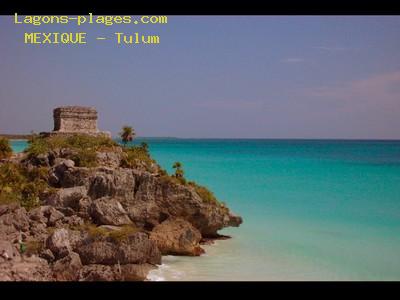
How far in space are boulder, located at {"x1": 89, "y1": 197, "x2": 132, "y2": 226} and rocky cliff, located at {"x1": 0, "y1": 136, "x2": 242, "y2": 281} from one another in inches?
1.0

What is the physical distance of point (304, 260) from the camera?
472 inches

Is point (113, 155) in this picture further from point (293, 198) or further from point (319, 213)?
point (293, 198)

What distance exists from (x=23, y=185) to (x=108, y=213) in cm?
265

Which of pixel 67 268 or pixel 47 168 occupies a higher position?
pixel 47 168

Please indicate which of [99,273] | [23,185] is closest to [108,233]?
[99,273]

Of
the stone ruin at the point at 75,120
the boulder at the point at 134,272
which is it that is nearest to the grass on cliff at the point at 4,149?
the stone ruin at the point at 75,120

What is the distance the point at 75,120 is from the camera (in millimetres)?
18422

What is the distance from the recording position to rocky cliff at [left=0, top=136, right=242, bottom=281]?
9.59 m

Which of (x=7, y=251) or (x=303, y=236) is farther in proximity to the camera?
(x=303, y=236)

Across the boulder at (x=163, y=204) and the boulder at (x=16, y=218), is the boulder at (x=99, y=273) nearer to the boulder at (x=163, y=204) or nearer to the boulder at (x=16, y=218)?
the boulder at (x=16, y=218)

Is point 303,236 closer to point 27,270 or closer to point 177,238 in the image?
point 177,238

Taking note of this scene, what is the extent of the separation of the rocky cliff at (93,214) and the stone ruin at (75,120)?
210 cm

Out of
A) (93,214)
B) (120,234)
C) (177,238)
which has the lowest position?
(177,238)

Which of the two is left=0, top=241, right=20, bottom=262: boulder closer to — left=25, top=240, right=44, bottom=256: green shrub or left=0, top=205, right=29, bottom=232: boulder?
left=25, top=240, right=44, bottom=256: green shrub
